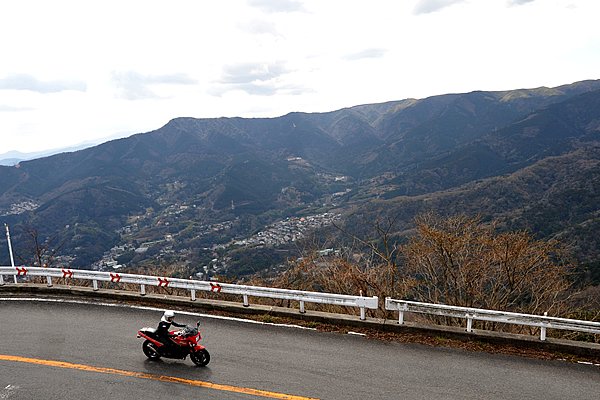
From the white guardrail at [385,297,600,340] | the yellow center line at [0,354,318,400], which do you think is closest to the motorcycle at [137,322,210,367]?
the yellow center line at [0,354,318,400]

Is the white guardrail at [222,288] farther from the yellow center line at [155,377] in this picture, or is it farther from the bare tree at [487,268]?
the bare tree at [487,268]

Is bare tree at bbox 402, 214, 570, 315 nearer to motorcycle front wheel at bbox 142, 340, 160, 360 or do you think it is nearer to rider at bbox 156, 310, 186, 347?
rider at bbox 156, 310, 186, 347

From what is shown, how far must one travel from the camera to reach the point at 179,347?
7.56 meters

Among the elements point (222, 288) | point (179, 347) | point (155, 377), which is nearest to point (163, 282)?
point (222, 288)

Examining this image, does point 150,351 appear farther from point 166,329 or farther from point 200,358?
point 200,358

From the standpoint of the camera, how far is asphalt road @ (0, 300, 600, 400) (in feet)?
21.9

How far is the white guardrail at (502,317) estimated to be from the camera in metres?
8.12

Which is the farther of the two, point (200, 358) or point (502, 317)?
point (502, 317)

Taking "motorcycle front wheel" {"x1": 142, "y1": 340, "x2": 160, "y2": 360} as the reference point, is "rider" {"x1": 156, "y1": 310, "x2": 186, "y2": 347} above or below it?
above

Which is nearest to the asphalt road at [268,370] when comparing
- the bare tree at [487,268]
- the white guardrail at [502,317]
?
the white guardrail at [502,317]

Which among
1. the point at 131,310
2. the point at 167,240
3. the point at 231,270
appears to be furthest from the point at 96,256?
the point at 131,310

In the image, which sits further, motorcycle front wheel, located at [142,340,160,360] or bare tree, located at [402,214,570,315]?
bare tree, located at [402,214,570,315]

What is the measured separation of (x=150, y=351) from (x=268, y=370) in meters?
2.39

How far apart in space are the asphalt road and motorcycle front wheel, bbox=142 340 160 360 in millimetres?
182
